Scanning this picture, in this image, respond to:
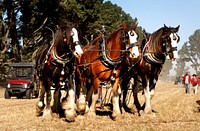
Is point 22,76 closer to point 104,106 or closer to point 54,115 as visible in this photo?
point 104,106

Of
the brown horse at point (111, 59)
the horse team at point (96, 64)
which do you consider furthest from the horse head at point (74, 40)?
the brown horse at point (111, 59)

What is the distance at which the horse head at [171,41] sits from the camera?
37.1ft

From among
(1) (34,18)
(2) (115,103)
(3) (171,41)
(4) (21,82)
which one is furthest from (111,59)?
(1) (34,18)

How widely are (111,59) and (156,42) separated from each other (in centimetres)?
200

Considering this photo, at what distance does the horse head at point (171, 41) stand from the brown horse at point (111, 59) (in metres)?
1.33

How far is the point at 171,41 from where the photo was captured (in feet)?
37.6

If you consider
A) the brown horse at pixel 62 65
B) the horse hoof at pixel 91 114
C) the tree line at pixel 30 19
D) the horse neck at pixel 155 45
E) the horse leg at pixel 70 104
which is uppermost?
the tree line at pixel 30 19

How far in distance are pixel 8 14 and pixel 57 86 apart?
32.4 m

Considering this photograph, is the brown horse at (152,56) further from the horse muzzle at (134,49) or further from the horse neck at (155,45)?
the horse muzzle at (134,49)

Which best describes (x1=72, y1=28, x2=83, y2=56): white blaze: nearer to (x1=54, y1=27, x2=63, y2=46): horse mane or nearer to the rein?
(x1=54, y1=27, x2=63, y2=46): horse mane

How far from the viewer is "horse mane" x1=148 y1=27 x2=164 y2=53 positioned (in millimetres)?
11898

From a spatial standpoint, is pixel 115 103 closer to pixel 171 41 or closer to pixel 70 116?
pixel 70 116

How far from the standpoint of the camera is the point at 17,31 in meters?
43.6

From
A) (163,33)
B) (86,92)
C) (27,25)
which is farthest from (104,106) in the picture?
(27,25)
